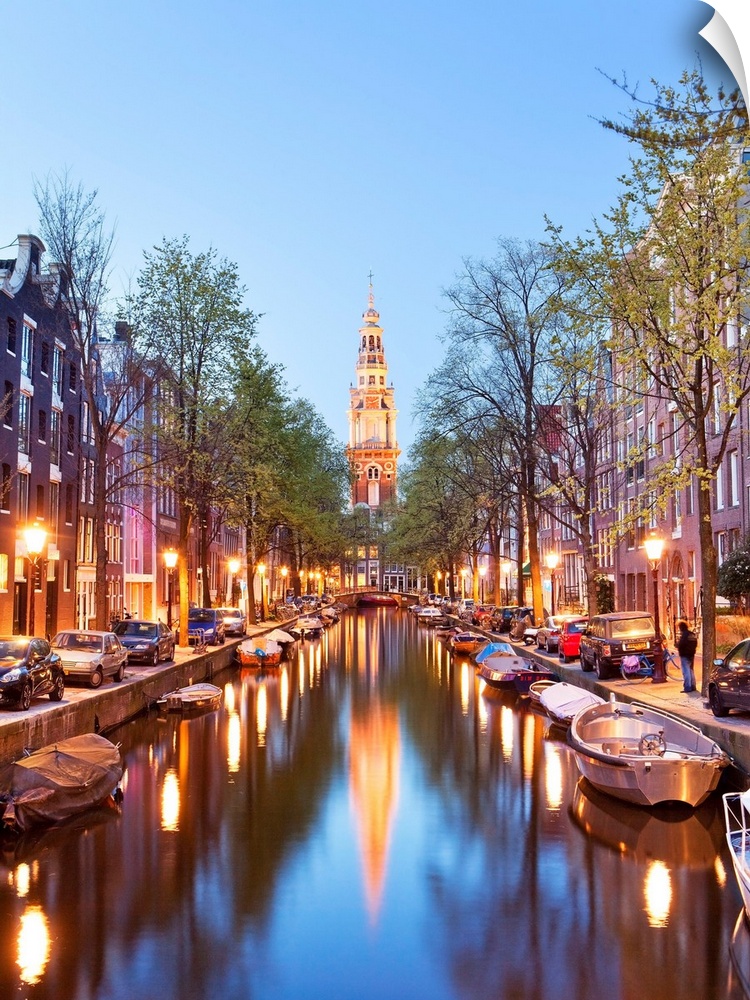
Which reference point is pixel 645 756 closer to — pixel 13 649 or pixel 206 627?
pixel 13 649

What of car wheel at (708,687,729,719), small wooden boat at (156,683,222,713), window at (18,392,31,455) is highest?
window at (18,392,31,455)

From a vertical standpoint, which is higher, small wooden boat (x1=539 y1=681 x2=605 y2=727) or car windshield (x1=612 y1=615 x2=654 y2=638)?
car windshield (x1=612 y1=615 x2=654 y2=638)

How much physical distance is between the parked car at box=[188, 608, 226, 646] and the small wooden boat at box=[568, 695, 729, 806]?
31047 millimetres

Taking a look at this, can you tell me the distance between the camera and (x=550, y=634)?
4838cm

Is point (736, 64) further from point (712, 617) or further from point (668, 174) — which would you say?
Result: point (712, 617)

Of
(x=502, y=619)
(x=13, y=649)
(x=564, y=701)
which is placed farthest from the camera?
(x=502, y=619)

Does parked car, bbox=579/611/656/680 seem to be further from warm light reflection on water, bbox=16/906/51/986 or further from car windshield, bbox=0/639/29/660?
warm light reflection on water, bbox=16/906/51/986

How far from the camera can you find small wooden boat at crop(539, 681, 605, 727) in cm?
2945

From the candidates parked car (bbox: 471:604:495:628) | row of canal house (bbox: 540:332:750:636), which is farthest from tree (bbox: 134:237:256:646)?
parked car (bbox: 471:604:495:628)

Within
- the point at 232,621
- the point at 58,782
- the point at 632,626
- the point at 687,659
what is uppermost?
the point at 632,626

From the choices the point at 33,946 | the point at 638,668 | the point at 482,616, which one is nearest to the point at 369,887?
the point at 33,946

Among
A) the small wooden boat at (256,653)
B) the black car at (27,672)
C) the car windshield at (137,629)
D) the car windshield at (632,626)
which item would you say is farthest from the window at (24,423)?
the car windshield at (632,626)

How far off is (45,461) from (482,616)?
107 feet

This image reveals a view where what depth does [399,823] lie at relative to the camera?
20.1 m
